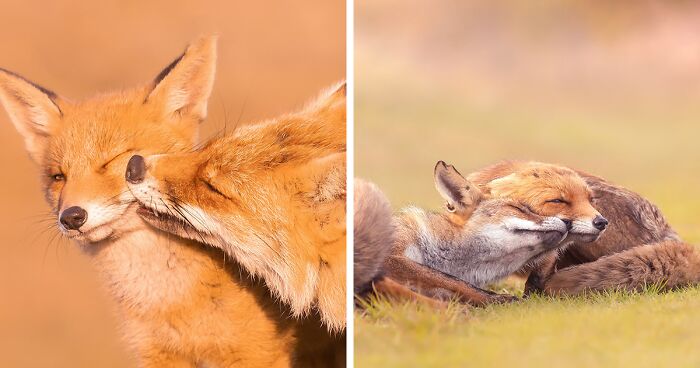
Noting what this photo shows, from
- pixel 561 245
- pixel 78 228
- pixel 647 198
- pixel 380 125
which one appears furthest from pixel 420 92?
pixel 78 228

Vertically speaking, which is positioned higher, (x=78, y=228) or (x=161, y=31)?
(x=161, y=31)

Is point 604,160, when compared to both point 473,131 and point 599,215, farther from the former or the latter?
point 473,131

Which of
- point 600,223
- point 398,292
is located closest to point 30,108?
point 398,292

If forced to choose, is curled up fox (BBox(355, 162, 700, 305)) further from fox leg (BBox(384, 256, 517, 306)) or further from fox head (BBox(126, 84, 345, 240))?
fox head (BBox(126, 84, 345, 240))

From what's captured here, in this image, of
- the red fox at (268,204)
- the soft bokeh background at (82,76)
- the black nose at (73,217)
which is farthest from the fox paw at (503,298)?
the black nose at (73,217)

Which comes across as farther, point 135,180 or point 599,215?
point 599,215

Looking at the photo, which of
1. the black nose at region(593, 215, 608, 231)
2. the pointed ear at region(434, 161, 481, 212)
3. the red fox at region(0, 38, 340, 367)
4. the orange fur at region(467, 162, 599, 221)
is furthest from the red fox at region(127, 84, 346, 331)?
the black nose at region(593, 215, 608, 231)

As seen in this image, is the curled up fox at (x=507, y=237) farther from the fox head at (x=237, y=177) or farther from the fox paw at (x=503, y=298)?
the fox head at (x=237, y=177)

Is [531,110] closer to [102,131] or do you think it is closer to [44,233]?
[102,131]
